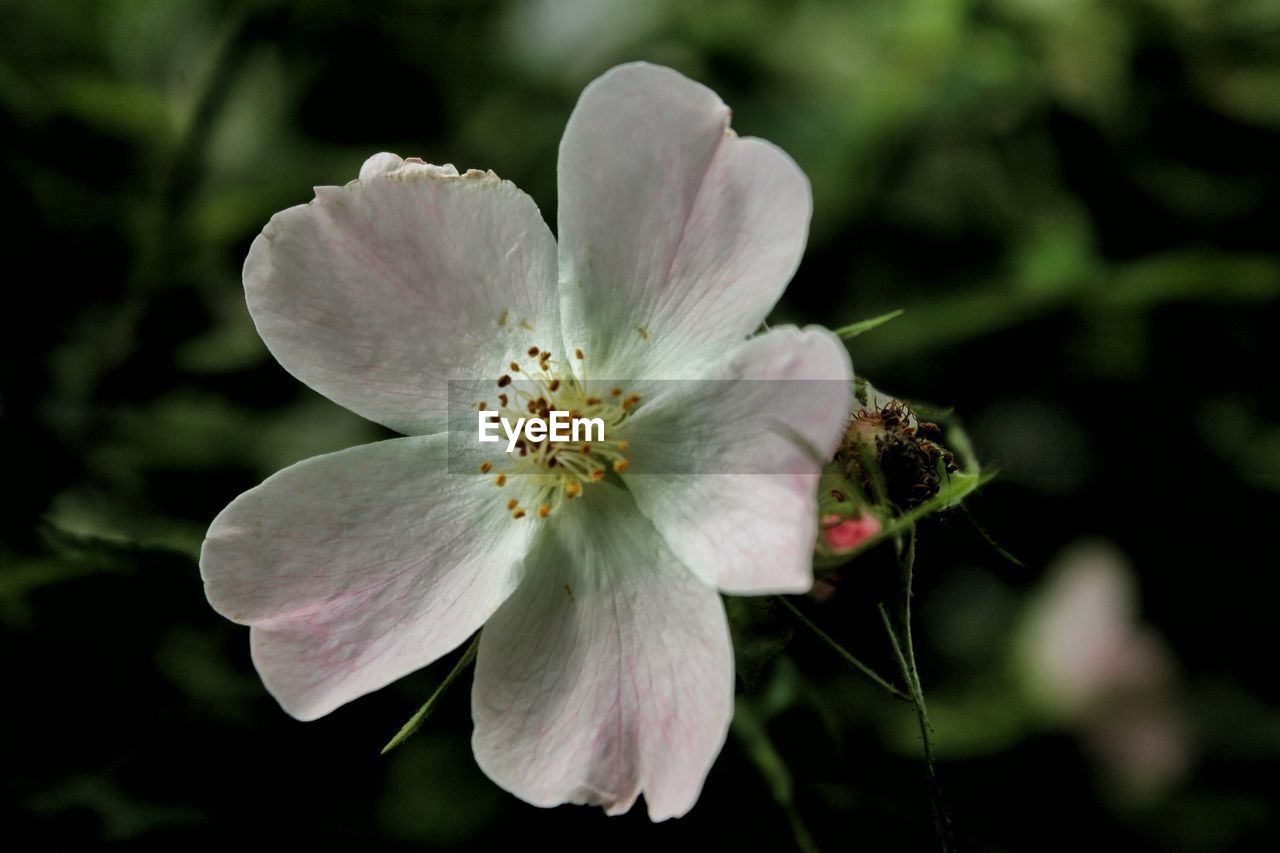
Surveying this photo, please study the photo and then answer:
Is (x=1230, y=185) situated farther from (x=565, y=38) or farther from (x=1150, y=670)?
(x=565, y=38)

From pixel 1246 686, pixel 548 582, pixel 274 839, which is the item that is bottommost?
pixel 1246 686

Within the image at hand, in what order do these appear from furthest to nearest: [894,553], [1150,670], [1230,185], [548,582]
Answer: [1150,670] → [1230,185] → [548,582] → [894,553]

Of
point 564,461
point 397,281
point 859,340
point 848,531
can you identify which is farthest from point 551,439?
point 859,340

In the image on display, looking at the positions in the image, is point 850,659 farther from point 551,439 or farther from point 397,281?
point 397,281

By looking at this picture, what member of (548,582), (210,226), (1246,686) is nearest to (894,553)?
(548,582)

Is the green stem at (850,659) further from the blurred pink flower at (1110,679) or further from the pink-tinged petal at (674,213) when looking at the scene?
the blurred pink flower at (1110,679)

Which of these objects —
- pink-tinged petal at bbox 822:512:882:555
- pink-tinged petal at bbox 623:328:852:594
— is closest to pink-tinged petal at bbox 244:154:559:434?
pink-tinged petal at bbox 623:328:852:594

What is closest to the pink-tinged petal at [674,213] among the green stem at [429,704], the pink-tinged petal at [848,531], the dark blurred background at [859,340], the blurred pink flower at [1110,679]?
the pink-tinged petal at [848,531]
